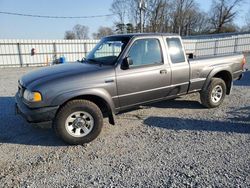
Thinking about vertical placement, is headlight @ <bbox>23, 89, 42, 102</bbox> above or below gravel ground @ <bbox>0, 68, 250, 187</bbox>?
above

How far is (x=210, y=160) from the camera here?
3.34 meters

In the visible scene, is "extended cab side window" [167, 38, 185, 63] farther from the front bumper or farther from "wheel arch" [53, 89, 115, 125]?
the front bumper

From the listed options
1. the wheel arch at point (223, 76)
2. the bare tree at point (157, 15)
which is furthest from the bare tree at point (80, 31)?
the wheel arch at point (223, 76)

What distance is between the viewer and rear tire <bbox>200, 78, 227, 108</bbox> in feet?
17.9

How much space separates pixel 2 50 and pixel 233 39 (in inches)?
930

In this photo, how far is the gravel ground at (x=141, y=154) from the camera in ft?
Answer: 9.65

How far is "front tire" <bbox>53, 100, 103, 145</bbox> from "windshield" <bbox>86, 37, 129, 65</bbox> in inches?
39.9

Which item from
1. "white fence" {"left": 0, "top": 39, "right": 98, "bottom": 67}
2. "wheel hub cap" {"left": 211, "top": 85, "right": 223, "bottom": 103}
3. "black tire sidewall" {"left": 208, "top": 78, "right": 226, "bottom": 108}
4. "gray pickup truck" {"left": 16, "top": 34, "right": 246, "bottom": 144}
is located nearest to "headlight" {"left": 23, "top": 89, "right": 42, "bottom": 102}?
"gray pickup truck" {"left": 16, "top": 34, "right": 246, "bottom": 144}

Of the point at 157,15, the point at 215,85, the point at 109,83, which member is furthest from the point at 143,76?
the point at 157,15

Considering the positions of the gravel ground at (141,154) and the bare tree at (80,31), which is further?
the bare tree at (80,31)

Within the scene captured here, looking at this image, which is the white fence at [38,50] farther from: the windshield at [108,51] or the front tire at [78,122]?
the front tire at [78,122]

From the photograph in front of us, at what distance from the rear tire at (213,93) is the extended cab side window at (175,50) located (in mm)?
1120

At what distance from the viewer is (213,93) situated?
18.5ft

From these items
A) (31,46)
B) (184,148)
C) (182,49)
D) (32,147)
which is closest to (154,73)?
(182,49)
